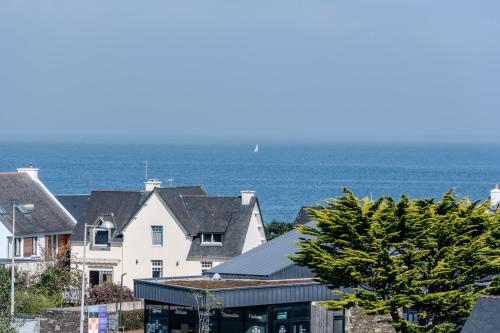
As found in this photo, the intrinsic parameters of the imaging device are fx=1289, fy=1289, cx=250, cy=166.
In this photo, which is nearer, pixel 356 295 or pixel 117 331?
pixel 356 295

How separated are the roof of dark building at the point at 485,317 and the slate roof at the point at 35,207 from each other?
3808cm

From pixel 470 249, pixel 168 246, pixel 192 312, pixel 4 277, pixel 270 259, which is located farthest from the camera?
pixel 168 246

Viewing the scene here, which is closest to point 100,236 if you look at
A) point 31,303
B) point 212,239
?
point 212,239

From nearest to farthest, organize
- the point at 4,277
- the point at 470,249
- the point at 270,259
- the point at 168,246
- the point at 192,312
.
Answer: the point at 470,249 < the point at 192,312 < the point at 270,259 < the point at 4,277 < the point at 168,246

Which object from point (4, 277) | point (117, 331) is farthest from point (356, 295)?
point (4, 277)

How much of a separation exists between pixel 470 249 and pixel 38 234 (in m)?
33.5

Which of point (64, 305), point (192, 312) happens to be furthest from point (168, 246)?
point (192, 312)

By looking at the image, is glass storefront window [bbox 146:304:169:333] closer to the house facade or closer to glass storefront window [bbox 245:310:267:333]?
glass storefront window [bbox 245:310:267:333]

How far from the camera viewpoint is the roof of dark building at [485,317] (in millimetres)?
31578

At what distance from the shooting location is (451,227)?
40219mm

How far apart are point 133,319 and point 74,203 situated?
22.7 metres

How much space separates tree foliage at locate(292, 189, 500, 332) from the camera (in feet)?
130

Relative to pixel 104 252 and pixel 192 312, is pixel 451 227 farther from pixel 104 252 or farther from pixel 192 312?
pixel 104 252

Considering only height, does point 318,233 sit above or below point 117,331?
above
